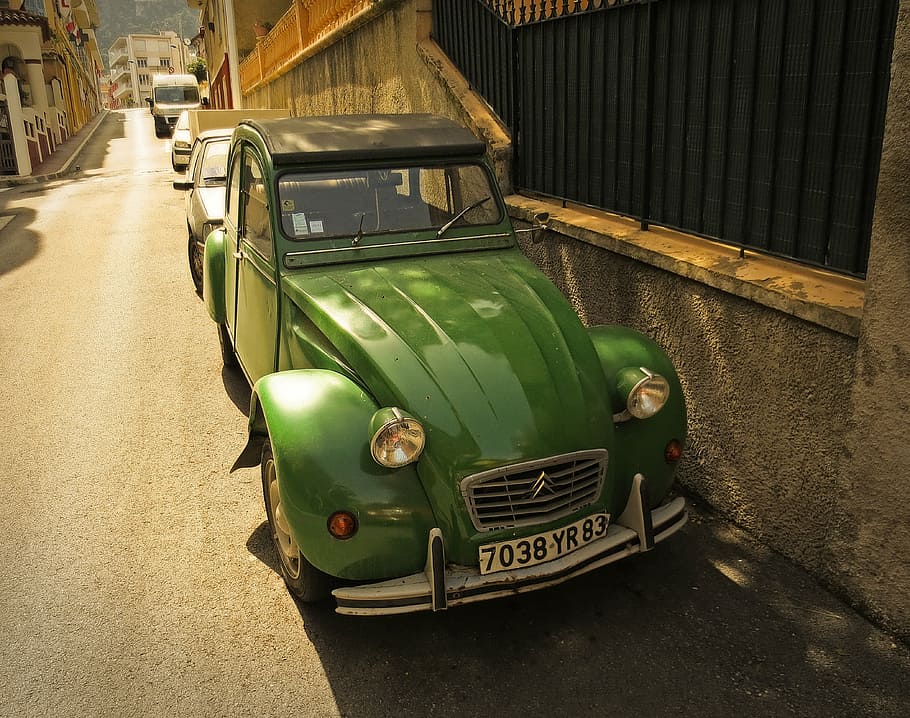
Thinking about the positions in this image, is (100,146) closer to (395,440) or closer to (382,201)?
(382,201)

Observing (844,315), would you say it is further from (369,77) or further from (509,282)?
(369,77)

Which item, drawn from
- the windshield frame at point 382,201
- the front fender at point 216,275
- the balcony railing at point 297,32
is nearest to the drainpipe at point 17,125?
the balcony railing at point 297,32

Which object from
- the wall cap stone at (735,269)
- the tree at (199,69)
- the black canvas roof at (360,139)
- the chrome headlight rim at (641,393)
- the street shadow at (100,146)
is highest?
the tree at (199,69)

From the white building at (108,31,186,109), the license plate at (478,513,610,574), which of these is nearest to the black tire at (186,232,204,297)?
the license plate at (478,513,610,574)

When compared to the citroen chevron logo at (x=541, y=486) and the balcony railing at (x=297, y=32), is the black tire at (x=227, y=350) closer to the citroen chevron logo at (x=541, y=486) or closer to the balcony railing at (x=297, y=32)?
the citroen chevron logo at (x=541, y=486)

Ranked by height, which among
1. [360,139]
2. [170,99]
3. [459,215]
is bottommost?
[459,215]

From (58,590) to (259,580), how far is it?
3.18ft

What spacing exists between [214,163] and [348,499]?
817 centimetres

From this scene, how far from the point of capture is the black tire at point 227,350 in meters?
6.97

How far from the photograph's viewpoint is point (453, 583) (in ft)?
10.7

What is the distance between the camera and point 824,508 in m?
3.95

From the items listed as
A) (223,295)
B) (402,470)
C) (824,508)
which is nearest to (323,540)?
(402,470)

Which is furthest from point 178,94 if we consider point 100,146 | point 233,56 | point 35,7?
point 233,56

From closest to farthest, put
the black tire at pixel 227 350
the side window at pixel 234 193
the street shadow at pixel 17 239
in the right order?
the side window at pixel 234 193 → the black tire at pixel 227 350 → the street shadow at pixel 17 239
